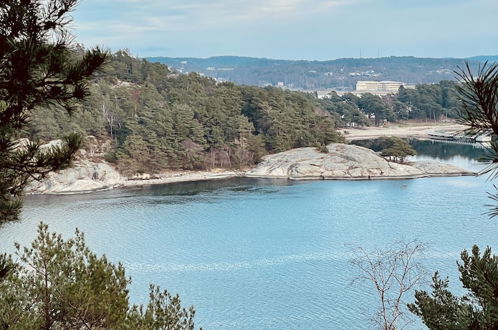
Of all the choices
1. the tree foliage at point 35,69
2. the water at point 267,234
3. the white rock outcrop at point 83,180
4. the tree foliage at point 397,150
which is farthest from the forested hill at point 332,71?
the tree foliage at point 35,69

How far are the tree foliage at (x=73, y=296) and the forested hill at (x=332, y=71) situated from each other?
79016mm

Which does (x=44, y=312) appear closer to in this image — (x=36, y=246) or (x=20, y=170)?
(x=36, y=246)

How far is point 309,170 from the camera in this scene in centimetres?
2112

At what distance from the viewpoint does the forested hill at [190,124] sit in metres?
21.0

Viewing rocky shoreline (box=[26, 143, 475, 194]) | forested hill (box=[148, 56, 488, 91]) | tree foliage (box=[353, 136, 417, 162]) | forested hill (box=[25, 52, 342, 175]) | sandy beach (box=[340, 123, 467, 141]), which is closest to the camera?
rocky shoreline (box=[26, 143, 475, 194])

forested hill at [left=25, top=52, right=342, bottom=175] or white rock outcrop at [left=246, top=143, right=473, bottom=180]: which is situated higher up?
forested hill at [left=25, top=52, right=342, bottom=175]

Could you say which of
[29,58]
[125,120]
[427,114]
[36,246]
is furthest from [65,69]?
[427,114]

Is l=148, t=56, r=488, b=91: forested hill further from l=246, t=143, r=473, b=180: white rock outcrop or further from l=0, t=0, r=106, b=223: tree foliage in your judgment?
l=0, t=0, r=106, b=223: tree foliage

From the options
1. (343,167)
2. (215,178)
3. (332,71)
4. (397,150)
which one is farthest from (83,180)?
(332,71)

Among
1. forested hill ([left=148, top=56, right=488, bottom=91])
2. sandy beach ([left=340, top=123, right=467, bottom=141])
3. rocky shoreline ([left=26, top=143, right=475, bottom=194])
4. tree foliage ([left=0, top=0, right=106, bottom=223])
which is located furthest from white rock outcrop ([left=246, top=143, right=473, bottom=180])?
forested hill ([left=148, top=56, right=488, bottom=91])

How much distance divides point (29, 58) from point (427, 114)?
39.0 metres

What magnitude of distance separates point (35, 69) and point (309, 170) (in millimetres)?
19311

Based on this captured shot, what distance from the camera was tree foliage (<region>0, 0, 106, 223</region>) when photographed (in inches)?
80.1

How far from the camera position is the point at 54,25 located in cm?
214
